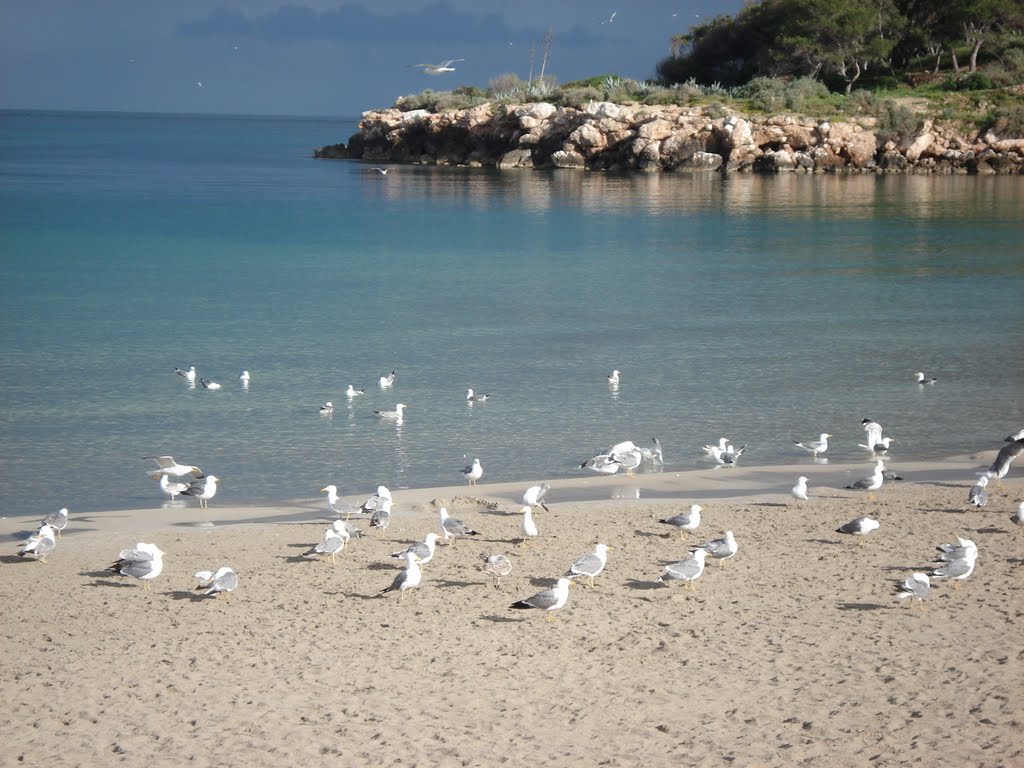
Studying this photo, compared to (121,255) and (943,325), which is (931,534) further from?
(121,255)

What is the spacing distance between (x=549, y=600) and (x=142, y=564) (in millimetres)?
4110

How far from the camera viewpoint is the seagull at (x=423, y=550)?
11555mm

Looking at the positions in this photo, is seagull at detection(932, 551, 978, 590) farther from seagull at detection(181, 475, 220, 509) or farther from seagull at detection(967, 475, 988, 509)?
seagull at detection(181, 475, 220, 509)

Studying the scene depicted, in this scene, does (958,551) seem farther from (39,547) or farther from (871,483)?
(39,547)

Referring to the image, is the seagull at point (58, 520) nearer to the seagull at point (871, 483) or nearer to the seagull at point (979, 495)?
the seagull at point (871, 483)

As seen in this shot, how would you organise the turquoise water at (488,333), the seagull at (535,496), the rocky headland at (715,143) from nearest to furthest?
1. the seagull at (535,496)
2. the turquoise water at (488,333)
3. the rocky headland at (715,143)

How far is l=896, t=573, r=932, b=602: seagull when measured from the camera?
1033 cm

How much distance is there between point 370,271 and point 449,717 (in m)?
29.8

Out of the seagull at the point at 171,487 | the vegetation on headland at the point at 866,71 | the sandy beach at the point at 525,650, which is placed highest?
the vegetation on headland at the point at 866,71

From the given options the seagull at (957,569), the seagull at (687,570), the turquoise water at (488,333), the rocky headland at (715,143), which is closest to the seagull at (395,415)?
the turquoise water at (488,333)

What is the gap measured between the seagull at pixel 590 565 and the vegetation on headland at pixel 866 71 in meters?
66.8

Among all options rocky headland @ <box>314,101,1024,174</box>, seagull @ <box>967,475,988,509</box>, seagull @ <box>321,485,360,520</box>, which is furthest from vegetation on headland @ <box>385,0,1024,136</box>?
seagull @ <box>321,485,360,520</box>

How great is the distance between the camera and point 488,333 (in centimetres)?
2709

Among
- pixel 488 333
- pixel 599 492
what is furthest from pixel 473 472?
pixel 488 333
